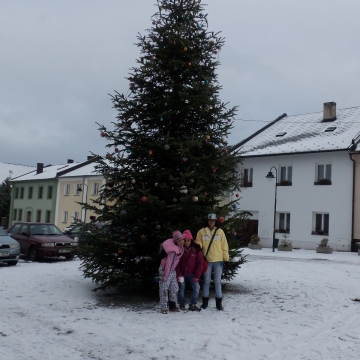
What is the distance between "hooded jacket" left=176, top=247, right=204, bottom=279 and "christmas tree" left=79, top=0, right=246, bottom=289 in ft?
2.16

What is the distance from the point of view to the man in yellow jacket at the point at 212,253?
336 inches

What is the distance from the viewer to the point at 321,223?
27.8 m

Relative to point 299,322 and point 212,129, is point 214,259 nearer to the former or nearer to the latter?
point 299,322

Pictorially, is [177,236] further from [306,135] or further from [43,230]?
[306,135]

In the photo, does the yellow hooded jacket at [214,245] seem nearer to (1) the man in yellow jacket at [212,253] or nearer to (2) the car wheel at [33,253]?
(1) the man in yellow jacket at [212,253]

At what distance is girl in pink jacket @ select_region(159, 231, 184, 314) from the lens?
8.34 metres

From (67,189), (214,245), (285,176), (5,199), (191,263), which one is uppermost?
(285,176)

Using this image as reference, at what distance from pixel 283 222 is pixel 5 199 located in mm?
43665

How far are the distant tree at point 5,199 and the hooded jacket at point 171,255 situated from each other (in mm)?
57667

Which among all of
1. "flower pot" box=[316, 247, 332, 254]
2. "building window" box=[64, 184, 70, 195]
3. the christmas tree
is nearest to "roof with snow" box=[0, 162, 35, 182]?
"building window" box=[64, 184, 70, 195]

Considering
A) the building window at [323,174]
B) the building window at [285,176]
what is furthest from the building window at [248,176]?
the building window at [323,174]

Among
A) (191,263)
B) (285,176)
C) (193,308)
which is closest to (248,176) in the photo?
(285,176)

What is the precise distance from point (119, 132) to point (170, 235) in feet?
8.37

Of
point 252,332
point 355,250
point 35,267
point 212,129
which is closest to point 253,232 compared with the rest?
point 355,250
